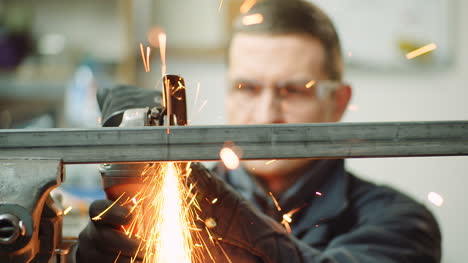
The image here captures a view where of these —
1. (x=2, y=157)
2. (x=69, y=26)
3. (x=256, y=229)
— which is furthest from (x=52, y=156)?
(x=69, y=26)

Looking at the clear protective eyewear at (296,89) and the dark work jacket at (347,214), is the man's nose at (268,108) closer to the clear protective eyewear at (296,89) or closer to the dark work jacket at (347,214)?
the clear protective eyewear at (296,89)

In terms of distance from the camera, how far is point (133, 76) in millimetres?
2176

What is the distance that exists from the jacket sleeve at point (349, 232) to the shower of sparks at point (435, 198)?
1103 mm

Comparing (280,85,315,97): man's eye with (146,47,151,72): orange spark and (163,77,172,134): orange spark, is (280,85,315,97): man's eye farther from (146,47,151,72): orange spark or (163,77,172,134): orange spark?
(146,47,151,72): orange spark

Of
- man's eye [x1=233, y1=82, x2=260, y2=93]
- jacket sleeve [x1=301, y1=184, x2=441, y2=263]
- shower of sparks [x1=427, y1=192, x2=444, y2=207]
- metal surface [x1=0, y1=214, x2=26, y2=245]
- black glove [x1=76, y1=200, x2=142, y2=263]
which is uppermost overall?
man's eye [x1=233, y1=82, x2=260, y2=93]

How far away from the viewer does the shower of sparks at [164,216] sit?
0.73m

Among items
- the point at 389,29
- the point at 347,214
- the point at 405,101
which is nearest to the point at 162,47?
the point at 389,29

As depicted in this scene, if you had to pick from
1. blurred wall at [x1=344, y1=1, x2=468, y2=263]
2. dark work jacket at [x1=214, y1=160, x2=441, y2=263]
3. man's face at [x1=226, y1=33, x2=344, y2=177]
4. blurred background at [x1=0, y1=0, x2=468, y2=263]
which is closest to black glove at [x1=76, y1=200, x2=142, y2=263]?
dark work jacket at [x1=214, y1=160, x2=441, y2=263]

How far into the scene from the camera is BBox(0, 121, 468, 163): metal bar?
63cm

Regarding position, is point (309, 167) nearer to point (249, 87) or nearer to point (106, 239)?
point (249, 87)

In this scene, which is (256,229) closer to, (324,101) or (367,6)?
(324,101)

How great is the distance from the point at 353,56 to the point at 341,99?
3.41 ft

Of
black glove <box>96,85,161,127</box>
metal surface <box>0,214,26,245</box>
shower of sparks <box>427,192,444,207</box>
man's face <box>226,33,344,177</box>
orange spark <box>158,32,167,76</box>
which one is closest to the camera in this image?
metal surface <box>0,214,26,245</box>

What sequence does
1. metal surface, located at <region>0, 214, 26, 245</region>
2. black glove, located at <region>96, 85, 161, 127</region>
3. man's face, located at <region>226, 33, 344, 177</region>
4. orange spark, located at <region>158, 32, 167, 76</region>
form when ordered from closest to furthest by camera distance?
metal surface, located at <region>0, 214, 26, 245</region>
black glove, located at <region>96, 85, 161, 127</region>
man's face, located at <region>226, 33, 344, 177</region>
orange spark, located at <region>158, 32, 167, 76</region>
